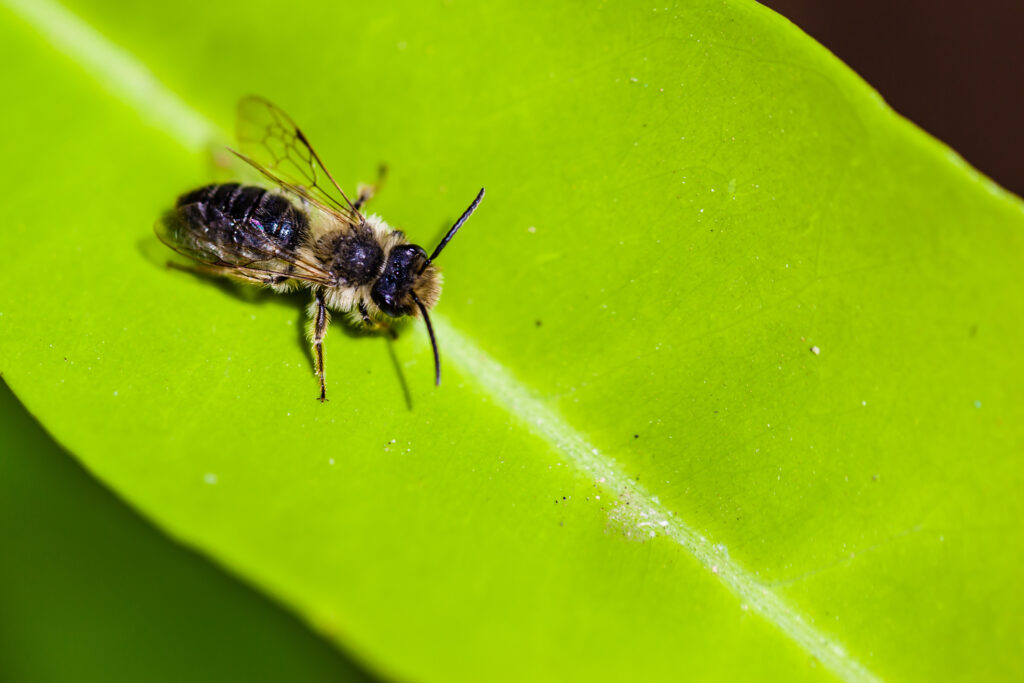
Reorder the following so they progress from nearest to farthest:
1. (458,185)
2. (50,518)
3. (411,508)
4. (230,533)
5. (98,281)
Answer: (230,533) < (411,508) < (98,281) < (458,185) < (50,518)

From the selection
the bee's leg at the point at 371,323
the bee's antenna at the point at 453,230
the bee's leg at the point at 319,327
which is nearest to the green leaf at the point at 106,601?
the bee's leg at the point at 319,327

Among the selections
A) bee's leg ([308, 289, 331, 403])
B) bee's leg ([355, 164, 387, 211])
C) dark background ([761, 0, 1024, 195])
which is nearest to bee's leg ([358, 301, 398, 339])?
bee's leg ([308, 289, 331, 403])

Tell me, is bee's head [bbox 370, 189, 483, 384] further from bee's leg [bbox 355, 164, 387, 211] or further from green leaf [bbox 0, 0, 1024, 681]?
bee's leg [bbox 355, 164, 387, 211]

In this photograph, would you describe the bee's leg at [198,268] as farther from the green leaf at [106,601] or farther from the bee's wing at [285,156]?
the green leaf at [106,601]

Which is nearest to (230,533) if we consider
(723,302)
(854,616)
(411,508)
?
(411,508)

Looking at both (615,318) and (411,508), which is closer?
(411,508)

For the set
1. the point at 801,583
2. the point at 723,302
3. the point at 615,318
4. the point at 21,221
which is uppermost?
the point at 723,302

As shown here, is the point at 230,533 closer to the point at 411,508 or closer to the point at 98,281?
the point at 411,508
